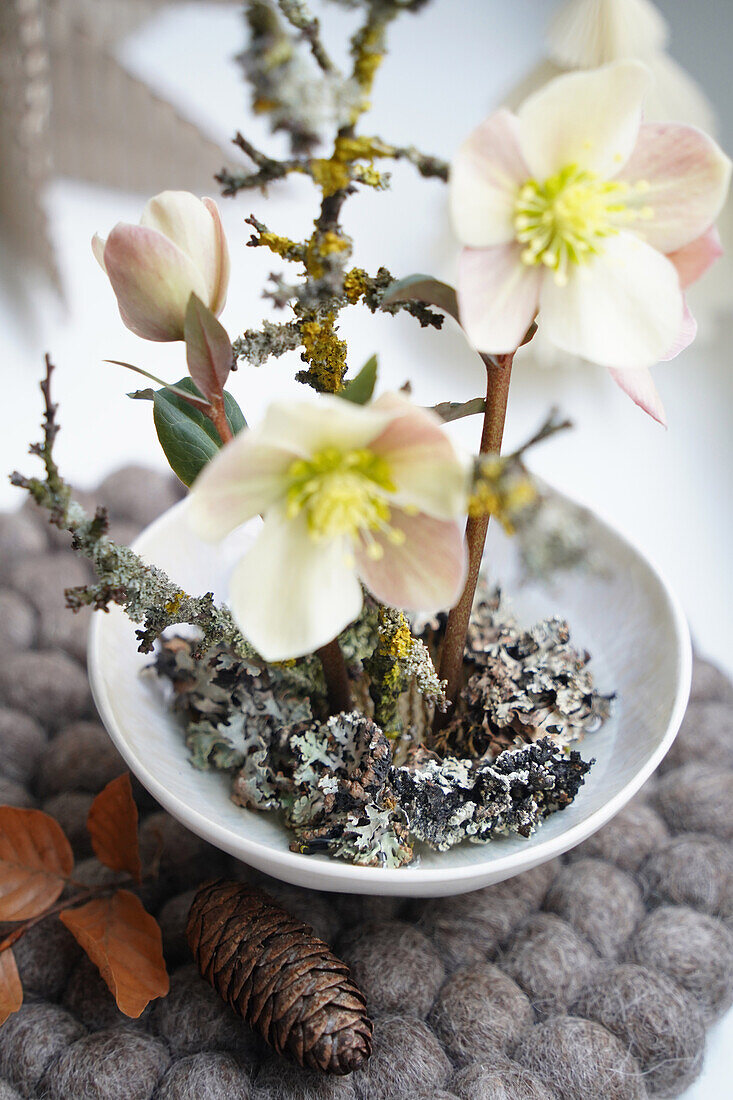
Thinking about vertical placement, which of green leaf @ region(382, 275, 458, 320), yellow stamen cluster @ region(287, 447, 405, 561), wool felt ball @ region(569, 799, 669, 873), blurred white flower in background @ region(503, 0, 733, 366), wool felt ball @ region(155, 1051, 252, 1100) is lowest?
wool felt ball @ region(155, 1051, 252, 1100)

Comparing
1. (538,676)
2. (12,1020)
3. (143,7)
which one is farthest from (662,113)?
(12,1020)

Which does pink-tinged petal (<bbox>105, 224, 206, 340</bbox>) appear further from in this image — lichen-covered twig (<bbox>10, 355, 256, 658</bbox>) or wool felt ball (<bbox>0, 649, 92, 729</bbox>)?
wool felt ball (<bbox>0, 649, 92, 729</bbox>)

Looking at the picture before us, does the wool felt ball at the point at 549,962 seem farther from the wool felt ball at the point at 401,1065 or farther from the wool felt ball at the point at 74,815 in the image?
the wool felt ball at the point at 74,815

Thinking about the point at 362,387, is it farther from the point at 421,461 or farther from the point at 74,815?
the point at 74,815

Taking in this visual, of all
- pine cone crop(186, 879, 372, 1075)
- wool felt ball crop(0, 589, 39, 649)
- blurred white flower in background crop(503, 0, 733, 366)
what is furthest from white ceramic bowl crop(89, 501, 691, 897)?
blurred white flower in background crop(503, 0, 733, 366)

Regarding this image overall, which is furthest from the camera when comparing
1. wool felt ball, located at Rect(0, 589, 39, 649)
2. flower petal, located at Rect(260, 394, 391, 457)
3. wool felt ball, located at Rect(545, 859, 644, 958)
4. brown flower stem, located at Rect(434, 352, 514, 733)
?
wool felt ball, located at Rect(0, 589, 39, 649)

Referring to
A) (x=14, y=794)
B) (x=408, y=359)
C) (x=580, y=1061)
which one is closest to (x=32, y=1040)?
(x=14, y=794)

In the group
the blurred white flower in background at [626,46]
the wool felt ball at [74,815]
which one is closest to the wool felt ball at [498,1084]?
the wool felt ball at [74,815]

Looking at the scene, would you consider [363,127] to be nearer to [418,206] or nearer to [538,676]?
[418,206]
